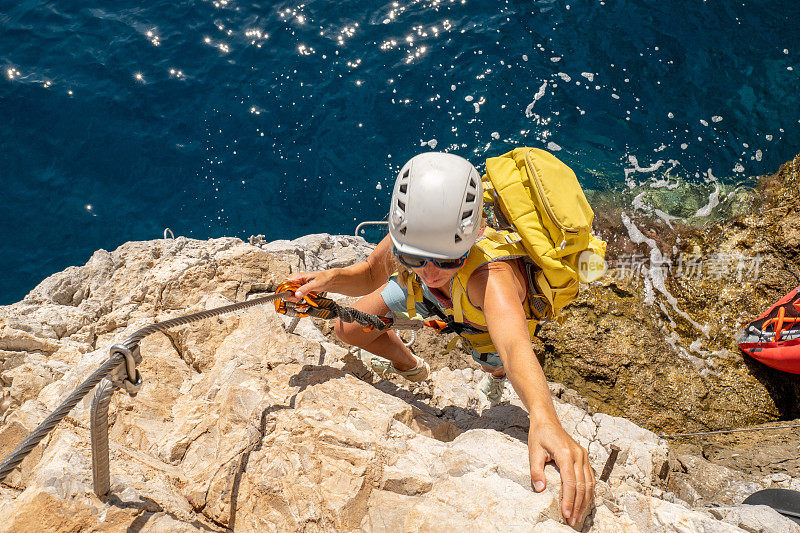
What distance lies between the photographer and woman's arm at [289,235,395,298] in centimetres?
391

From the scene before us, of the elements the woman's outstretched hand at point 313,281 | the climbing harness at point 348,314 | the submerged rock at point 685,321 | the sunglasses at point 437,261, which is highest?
the sunglasses at point 437,261

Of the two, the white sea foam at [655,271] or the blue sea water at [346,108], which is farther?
the blue sea water at [346,108]

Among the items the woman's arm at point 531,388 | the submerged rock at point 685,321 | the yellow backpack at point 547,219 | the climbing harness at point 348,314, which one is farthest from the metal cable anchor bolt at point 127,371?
the submerged rock at point 685,321

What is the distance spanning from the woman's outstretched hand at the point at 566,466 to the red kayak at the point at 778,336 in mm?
4178

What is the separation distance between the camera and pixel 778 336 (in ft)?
18.3

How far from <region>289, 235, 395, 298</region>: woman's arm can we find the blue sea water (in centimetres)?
429

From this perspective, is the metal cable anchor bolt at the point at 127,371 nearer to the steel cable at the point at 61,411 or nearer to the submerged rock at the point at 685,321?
the steel cable at the point at 61,411

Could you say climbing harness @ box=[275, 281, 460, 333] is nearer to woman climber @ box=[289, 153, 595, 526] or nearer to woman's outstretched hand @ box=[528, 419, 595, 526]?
woman climber @ box=[289, 153, 595, 526]

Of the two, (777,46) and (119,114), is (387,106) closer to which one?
(119,114)

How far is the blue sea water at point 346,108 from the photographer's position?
334 inches

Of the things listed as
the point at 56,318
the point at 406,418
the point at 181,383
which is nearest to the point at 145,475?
the point at 181,383

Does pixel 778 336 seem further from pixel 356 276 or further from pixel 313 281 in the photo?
pixel 313 281

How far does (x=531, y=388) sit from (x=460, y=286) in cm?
99

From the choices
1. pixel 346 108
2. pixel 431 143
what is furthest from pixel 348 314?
pixel 346 108
